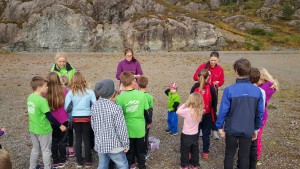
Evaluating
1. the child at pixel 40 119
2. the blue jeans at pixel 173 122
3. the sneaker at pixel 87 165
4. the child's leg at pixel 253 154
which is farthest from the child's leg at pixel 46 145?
the child's leg at pixel 253 154

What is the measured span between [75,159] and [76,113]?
156 centimetres

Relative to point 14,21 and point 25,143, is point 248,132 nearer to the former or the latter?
point 25,143

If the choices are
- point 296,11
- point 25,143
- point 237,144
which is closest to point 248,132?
point 237,144

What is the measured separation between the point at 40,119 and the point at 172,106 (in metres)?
4.05

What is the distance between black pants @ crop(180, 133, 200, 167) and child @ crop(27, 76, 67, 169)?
9.03 ft

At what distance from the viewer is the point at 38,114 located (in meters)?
5.71

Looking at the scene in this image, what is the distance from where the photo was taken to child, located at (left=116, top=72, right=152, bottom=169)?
561cm

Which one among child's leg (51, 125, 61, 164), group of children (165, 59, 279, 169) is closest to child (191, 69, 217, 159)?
group of children (165, 59, 279, 169)

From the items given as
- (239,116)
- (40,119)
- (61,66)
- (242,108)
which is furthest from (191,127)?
(61,66)

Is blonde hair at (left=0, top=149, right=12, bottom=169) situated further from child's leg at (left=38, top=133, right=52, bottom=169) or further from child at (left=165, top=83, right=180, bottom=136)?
child at (left=165, top=83, right=180, bottom=136)

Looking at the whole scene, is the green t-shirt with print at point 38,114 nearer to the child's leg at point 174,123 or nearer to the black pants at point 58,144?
the black pants at point 58,144

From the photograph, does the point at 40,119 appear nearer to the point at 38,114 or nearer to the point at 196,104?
the point at 38,114

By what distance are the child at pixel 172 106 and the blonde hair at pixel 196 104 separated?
209 centimetres

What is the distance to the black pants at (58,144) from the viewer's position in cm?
632
